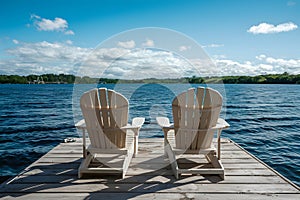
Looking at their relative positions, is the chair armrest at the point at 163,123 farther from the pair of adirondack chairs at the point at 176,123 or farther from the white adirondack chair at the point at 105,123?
the white adirondack chair at the point at 105,123

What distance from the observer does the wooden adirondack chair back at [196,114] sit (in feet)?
8.90

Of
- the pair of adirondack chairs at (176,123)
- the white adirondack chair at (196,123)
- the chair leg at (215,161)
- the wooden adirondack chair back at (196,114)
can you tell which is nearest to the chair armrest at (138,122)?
the pair of adirondack chairs at (176,123)

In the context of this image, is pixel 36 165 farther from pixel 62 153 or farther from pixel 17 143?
pixel 17 143

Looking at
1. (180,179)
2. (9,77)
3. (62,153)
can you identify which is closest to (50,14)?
(62,153)

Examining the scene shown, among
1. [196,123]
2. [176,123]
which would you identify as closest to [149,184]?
[176,123]

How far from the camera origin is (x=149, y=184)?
2.53 meters

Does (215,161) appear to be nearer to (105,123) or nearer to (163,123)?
(163,123)

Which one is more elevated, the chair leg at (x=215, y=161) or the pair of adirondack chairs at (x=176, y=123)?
the pair of adirondack chairs at (x=176, y=123)

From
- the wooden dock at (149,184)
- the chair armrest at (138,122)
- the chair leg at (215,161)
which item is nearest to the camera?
the wooden dock at (149,184)

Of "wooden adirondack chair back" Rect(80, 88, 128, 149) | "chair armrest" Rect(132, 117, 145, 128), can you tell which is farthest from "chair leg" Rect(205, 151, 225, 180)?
"wooden adirondack chair back" Rect(80, 88, 128, 149)

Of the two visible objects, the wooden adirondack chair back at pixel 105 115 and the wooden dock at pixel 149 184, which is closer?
the wooden dock at pixel 149 184

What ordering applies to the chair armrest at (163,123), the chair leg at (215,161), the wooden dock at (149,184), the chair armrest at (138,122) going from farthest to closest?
the chair armrest at (138,122) < the chair armrest at (163,123) < the chair leg at (215,161) < the wooden dock at (149,184)

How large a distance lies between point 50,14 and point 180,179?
85.8 feet

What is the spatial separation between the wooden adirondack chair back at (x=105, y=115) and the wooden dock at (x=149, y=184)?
466 millimetres
